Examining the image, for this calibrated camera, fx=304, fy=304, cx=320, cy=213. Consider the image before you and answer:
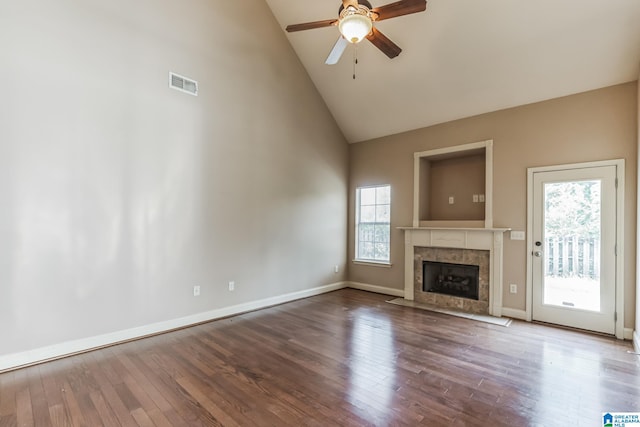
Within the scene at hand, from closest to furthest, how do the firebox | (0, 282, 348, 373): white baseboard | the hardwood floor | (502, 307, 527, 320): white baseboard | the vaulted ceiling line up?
the hardwood floor
(0, 282, 348, 373): white baseboard
the vaulted ceiling
(502, 307, 527, 320): white baseboard
the firebox

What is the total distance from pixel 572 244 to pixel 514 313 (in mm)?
1212

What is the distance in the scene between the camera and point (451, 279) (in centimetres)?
520

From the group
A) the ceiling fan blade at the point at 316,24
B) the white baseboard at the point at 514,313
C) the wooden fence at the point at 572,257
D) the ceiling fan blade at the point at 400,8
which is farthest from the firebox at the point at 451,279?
the ceiling fan blade at the point at 316,24

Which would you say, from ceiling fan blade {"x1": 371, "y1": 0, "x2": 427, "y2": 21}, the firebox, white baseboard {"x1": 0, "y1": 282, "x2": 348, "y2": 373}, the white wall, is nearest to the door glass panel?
the firebox

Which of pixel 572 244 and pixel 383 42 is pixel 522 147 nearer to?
pixel 572 244

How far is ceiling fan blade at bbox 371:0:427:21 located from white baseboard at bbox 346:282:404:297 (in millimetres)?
4348

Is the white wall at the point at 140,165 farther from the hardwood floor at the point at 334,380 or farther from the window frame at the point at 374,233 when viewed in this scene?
the window frame at the point at 374,233

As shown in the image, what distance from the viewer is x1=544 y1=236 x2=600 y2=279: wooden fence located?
12.4 feet

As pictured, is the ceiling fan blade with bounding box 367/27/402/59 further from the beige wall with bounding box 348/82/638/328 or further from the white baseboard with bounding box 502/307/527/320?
the white baseboard with bounding box 502/307/527/320

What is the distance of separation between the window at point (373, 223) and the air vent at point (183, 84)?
11.9ft

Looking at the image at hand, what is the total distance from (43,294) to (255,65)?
12.8 ft

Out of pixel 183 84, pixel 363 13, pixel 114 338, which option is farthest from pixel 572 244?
pixel 114 338

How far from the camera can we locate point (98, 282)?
10.5ft

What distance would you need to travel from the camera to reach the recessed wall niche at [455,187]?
4.75m
